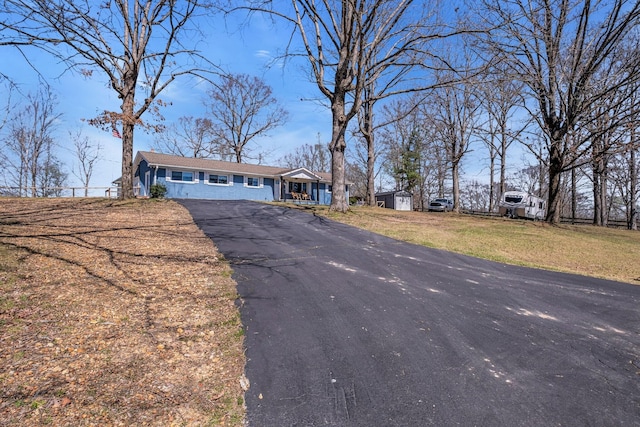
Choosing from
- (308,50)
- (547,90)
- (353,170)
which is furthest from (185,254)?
(353,170)

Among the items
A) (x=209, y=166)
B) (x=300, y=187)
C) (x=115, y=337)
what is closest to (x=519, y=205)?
(x=300, y=187)

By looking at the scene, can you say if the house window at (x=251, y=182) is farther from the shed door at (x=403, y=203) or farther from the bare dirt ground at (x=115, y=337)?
the bare dirt ground at (x=115, y=337)

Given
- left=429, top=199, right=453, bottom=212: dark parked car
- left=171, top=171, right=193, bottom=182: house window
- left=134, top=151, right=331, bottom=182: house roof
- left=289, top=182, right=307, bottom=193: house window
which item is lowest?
left=429, top=199, right=453, bottom=212: dark parked car

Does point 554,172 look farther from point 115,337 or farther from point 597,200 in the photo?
point 115,337

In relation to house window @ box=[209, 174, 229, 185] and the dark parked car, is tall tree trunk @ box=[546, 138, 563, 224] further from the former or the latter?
house window @ box=[209, 174, 229, 185]

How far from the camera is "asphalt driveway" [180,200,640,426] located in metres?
2.44

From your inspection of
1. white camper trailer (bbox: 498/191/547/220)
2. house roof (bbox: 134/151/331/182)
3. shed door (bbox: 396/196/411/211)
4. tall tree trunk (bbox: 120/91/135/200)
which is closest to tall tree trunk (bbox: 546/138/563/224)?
white camper trailer (bbox: 498/191/547/220)

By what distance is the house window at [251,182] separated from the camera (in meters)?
26.8

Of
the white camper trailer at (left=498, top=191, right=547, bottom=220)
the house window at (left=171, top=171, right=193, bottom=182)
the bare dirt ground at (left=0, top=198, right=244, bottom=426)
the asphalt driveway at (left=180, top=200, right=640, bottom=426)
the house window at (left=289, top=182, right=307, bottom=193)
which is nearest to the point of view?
the bare dirt ground at (left=0, top=198, right=244, bottom=426)

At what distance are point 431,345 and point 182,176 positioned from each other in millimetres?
23992

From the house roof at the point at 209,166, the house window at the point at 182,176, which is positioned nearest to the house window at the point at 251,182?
the house roof at the point at 209,166

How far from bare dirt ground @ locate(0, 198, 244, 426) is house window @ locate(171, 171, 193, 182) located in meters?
18.0

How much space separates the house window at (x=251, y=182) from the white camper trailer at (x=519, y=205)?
22.8 meters

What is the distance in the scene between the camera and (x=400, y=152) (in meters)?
39.8
